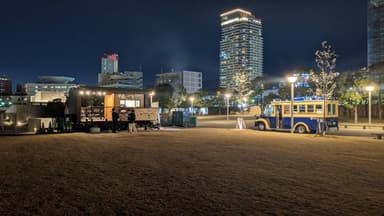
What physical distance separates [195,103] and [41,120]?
55543mm

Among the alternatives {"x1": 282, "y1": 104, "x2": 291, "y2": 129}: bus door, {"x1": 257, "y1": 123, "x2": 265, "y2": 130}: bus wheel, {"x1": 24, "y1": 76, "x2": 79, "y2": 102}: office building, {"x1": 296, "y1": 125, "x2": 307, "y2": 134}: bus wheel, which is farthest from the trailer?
{"x1": 24, "y1": 76, "x2": 79, "y2": 102}: office building

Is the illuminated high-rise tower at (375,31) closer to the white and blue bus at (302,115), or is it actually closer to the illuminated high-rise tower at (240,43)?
the illuminated high-rise tower at (240,43)

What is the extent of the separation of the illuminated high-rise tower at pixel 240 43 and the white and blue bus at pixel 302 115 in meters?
156

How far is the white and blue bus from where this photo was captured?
19.0 metres

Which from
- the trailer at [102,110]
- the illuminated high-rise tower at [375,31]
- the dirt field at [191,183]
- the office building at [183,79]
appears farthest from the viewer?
the office building at [183,79]

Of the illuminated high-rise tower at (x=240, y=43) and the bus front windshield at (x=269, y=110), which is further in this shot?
the illuminated high-rise tower at (x=240, y=43)

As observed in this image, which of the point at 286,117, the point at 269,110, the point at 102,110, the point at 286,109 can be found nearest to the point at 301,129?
the point at 286,117

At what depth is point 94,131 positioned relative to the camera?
19828 millimetres

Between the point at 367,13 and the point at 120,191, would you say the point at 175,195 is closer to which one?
the point at 120,191

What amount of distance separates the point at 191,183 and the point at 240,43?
182m

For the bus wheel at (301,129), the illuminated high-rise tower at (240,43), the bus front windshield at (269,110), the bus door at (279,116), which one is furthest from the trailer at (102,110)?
the illuminated high-rise tower at (240,43)

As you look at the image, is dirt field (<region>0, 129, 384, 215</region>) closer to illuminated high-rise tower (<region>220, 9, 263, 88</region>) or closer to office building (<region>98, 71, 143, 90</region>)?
office building (<region>98, 71, 143, 90</region>)

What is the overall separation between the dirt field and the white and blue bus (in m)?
8.58

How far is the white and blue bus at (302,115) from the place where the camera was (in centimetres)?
1902
